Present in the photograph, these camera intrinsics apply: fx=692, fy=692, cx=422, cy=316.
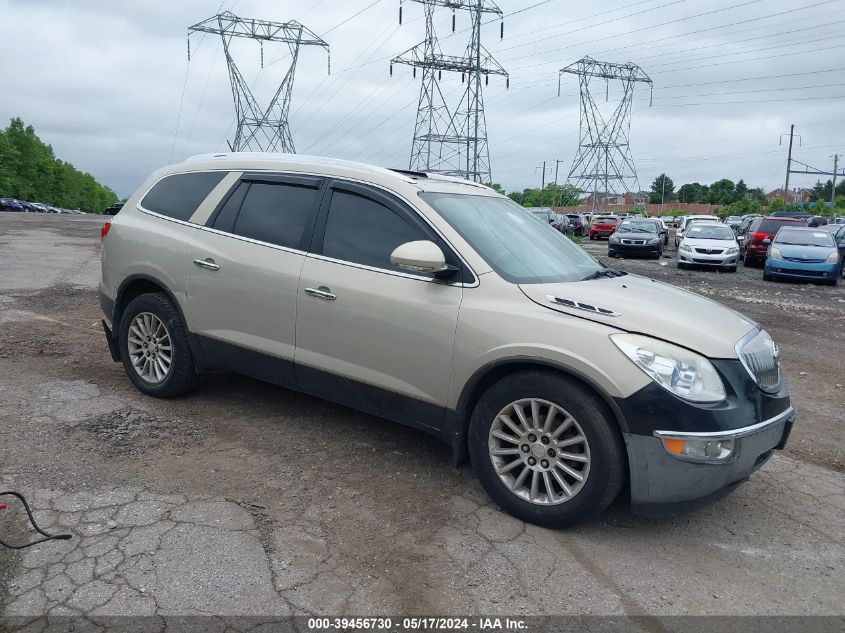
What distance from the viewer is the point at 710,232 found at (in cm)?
2142

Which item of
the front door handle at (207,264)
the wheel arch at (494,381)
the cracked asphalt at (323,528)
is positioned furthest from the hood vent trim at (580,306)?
the front door handle at (207,264)

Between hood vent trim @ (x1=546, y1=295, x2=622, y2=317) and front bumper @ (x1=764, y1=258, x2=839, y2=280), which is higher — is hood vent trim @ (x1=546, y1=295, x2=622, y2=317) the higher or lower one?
the higher one

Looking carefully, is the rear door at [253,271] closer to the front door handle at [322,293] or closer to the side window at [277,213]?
the side window at [277,213]

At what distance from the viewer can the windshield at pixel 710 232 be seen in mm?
21031

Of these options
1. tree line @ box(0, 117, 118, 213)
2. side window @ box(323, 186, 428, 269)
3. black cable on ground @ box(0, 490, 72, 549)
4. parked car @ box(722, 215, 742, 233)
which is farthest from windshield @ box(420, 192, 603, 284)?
tree line @ box(0, 117, 118, 213)

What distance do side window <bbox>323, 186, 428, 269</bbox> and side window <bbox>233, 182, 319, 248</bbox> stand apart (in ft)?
0.70

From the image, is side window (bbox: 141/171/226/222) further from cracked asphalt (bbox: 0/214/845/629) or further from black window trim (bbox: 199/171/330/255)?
cracked asphalt (bbox: 0/214/845/629)

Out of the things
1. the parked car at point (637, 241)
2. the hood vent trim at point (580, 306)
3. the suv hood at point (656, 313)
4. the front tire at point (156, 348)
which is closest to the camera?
the suv hood at point (656, 313)

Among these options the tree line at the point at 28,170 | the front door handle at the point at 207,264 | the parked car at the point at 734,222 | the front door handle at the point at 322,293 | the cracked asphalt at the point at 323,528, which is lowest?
the cracked asphalt at the point at 323,528

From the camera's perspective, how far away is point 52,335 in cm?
730

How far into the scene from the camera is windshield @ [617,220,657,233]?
2509 cm

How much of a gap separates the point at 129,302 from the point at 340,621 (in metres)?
3.54

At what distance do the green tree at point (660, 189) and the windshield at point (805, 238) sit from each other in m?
108

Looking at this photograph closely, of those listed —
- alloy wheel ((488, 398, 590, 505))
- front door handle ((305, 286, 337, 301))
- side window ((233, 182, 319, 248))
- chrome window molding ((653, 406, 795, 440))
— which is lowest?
alloy wheel ((488, 398, 590, 505))
